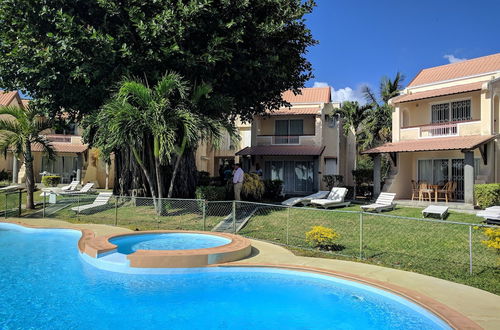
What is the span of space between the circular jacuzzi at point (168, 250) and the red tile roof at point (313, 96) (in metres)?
20.4

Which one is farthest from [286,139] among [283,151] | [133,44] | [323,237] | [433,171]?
[323,237]

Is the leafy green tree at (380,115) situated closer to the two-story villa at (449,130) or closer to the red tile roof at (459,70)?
the red tile roof at (459,70)

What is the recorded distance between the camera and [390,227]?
12.4 metres

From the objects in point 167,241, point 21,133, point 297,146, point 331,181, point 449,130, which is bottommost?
point 167,241

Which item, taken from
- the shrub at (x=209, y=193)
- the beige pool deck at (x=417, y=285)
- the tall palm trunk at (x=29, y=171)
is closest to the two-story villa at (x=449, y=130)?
the shrub at (x=209, y=193)

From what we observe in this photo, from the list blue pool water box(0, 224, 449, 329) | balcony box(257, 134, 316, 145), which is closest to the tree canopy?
blue pool water box(0, 224, 449, 329)

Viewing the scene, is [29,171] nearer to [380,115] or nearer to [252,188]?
[252,188]

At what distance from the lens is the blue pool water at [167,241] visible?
1057 cm

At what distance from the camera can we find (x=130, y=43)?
14.8 m

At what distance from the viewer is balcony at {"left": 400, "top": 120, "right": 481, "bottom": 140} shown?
59.7 feet

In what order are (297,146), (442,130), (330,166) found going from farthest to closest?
(330,166) → (297,146) → (442,130)

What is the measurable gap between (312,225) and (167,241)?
204 inches

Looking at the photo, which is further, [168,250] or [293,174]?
[293,174]

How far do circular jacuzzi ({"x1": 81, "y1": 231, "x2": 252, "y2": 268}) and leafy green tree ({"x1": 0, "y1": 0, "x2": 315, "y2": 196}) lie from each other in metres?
6.19
